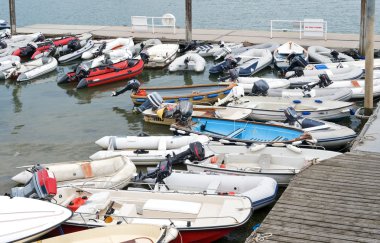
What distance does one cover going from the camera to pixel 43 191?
1029 centimetres

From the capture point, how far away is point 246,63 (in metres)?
21.0

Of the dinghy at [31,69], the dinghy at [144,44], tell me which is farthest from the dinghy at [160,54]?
the dinghy at [31,69]

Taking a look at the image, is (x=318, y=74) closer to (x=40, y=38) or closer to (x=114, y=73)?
(x=114, y=73)

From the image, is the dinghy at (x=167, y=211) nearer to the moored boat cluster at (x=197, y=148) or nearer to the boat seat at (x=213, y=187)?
the moored boat cluster at (x=197, y=148)

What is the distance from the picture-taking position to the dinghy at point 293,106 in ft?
49.4

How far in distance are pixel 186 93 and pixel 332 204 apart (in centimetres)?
909

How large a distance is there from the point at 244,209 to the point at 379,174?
2.50 meters

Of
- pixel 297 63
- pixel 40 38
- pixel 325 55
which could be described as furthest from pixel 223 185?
pixel 40 38

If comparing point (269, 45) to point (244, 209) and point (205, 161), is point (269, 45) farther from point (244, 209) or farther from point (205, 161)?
point (244, 209)

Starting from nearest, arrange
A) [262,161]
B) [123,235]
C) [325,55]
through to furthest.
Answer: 1. [123,235]
2. [262,161]
3. [325,55]

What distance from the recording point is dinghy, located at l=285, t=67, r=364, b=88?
58.9 feet

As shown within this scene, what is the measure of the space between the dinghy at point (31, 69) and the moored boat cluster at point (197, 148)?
0.18 feet

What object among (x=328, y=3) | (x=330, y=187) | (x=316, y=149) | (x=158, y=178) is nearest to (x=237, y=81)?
(x=316, y=149)

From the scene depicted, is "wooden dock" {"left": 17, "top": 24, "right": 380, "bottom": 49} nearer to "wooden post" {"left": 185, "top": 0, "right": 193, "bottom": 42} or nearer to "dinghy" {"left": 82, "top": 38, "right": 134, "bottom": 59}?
"wooden post" {"left": 185, "top": 0, "right": 193, "bottom": 42}
